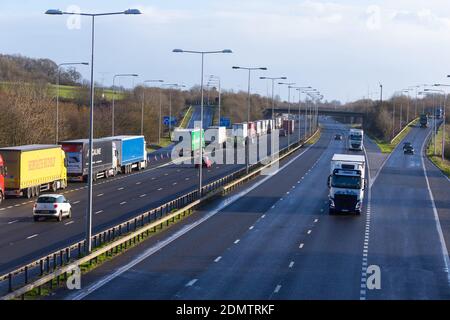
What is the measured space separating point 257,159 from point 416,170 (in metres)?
16.3

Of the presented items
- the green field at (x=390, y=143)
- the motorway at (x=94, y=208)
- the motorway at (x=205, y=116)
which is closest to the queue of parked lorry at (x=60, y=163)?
the motorway at (x=94, y=208)

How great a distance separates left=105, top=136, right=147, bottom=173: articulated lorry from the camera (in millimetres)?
69750

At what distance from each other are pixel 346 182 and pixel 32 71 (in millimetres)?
122074

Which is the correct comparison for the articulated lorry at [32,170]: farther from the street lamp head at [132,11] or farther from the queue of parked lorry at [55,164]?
the street lamp head at [132,11]

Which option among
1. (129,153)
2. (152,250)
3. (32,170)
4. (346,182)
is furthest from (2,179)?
(129,153)

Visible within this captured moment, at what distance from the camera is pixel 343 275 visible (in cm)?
2756

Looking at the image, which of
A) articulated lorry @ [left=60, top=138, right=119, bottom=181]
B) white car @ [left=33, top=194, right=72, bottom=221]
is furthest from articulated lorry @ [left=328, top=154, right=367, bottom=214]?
articulated lorry @ [left=60, top=138, right=119, bottom=181]

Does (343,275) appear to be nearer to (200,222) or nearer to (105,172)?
(200,222)

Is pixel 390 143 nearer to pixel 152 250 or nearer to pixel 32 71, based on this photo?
pixel 32 71

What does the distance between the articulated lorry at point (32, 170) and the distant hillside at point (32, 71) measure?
75915 mm

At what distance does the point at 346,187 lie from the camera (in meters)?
45.3

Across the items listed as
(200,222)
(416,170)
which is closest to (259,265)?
(200,222)

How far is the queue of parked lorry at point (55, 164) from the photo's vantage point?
5009 centimetres
